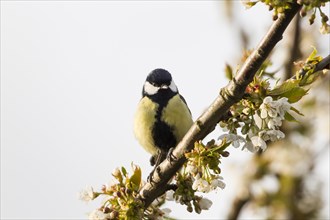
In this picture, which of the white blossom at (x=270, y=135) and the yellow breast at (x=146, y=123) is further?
the yellow breast at (x=146, y=123)

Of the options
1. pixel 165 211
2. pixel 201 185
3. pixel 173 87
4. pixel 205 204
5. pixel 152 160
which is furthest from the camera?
pixel 173 87

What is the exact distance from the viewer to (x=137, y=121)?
4.09 metres

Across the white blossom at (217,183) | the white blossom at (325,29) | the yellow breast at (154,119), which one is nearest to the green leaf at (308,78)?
the white blossom at (325,29)

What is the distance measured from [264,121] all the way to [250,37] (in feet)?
9.07

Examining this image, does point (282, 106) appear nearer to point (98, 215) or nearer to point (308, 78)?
point (308, 78)

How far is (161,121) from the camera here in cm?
390

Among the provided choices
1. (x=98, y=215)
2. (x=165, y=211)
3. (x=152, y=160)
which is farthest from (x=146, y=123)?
(x=98, y=215)

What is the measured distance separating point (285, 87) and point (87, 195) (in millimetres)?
1136

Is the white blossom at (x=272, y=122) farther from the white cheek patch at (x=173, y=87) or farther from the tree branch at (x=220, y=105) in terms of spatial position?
the white cheek patch at (x=173, y=87)

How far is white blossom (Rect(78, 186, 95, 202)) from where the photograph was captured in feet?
9.93

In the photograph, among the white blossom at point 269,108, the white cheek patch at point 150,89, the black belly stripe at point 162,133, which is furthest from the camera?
the white cheek patch at point 150,89

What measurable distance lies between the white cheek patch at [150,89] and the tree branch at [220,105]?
1.45 meters

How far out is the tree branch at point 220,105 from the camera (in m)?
2.08

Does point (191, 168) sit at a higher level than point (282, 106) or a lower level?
lower
